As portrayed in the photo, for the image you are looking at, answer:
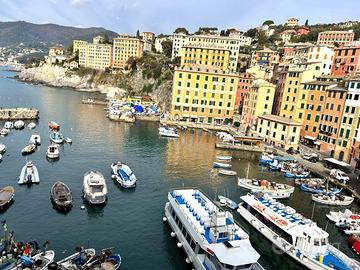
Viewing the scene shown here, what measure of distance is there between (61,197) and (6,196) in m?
6.99

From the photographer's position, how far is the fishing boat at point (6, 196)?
3708cm

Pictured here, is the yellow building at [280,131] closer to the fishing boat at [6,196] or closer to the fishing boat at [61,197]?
the fishing boat at [61,197]

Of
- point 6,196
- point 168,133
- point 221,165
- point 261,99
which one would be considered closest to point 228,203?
point 221,165

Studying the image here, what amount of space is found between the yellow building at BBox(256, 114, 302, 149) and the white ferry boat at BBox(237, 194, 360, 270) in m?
→ 38.4

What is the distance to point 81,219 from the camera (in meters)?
36.1

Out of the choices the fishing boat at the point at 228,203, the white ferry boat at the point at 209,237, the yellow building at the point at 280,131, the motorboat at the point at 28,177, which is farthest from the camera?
the yellow building at the point at 280,131

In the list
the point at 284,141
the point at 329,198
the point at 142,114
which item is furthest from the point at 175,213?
the point at 142,114

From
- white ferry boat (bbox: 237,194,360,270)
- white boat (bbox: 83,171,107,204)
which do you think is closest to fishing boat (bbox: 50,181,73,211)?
white boat (bbox: 83,171,107,204)

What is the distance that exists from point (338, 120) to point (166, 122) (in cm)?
5189

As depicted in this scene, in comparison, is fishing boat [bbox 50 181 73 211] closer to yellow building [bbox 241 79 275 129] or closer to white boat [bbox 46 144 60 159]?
white boat [bbox 46 144 60 159]

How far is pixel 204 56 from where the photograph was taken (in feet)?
393

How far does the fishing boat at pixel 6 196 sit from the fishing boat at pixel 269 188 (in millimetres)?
34420

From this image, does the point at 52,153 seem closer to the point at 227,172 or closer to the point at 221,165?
the point at 221,165

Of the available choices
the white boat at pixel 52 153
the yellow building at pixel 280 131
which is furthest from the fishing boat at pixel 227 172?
the white boat at pixel 52 153
